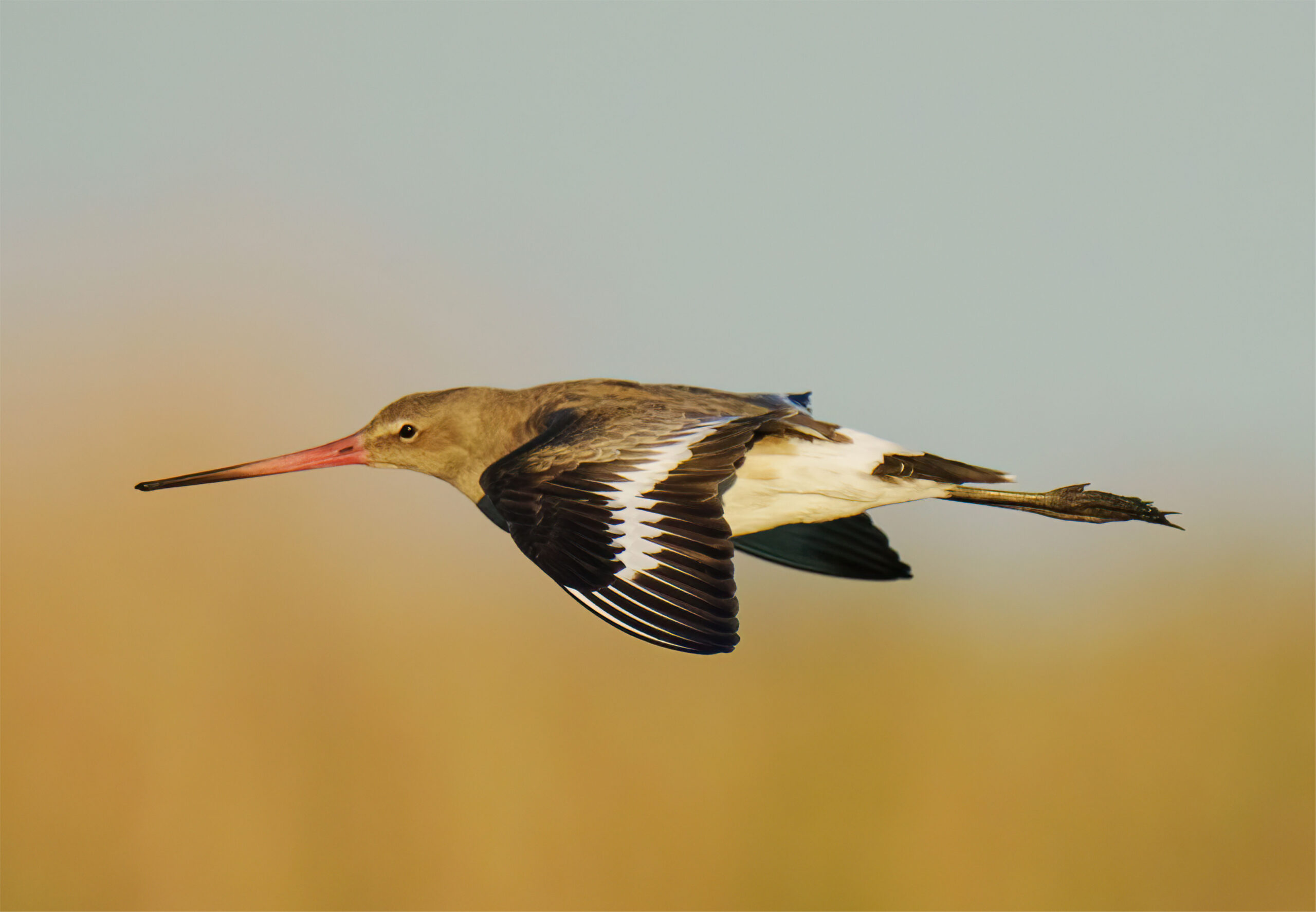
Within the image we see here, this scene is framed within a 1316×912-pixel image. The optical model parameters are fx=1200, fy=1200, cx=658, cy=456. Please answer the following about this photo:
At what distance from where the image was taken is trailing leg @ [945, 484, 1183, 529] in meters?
5.01

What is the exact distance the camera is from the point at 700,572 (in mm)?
3877

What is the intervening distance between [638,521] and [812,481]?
1293mm

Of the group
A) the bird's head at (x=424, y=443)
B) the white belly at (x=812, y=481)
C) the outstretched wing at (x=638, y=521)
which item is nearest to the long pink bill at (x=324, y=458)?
the bird's head at (x=424, y=443)

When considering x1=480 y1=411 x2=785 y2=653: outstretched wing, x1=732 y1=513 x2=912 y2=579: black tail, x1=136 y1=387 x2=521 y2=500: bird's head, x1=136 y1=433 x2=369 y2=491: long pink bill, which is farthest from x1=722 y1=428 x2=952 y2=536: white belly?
x1=136 y1=433 x2=369 y2=491: long pink bill

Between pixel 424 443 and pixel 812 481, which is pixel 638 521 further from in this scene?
pixel 424 443

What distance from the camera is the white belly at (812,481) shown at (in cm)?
506

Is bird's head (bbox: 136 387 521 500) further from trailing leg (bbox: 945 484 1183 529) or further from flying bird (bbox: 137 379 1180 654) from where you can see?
trailing leg (bbox: 945 484 1183 529)

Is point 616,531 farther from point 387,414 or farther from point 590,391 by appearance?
point 387,414

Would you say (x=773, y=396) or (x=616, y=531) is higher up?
(x=773, y=396)

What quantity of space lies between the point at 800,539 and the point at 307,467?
8.05 feet

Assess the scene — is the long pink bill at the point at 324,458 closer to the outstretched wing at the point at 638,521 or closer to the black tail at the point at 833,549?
the outstretched wing at the point at 638,521

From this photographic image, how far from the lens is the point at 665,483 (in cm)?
414

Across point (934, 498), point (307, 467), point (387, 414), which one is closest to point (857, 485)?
point (934, 498)

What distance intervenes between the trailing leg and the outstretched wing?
4.05 feet
